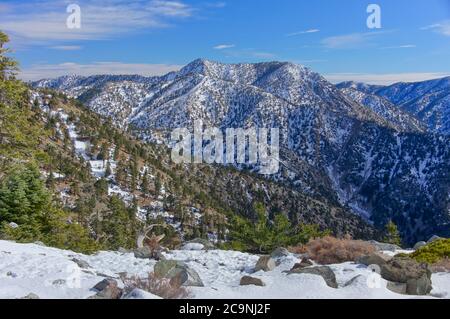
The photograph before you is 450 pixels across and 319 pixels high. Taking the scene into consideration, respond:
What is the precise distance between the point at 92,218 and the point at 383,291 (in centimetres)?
6942

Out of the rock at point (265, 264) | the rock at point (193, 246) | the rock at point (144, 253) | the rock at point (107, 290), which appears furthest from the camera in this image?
the rock at point (193, 246)

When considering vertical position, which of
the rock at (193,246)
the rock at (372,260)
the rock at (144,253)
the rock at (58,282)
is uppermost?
the rock at (58,282)

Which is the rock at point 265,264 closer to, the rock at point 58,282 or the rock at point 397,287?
the rock at point 397,287

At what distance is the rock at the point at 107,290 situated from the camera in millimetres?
8375

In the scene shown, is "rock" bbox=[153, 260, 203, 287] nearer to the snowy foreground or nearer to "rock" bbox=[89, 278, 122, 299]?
the snowy foreground

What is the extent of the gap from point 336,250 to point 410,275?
166 inches

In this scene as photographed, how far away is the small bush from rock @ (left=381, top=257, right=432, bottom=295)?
2936 mm

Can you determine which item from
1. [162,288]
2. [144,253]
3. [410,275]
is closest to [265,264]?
[410,275]

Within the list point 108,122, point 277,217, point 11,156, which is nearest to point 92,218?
point 277,217

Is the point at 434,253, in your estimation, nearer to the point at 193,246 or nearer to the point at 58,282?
the point at 193,246

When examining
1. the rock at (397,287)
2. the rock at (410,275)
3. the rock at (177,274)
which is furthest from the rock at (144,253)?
the rock at (397,287)

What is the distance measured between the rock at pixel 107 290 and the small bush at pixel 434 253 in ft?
30.6

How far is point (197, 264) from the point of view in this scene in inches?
569

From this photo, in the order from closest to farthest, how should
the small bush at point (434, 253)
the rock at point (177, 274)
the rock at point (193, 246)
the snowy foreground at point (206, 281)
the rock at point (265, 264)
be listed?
1. the snowy foreground at point (206, 281)
2. the rock at point (177, 274)
3. the rock at point (265, 264)
4. the small bush at point (434, 253)
5. the rock at point (193, 246)
